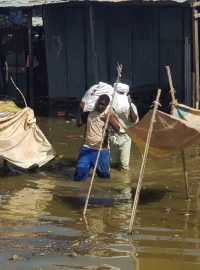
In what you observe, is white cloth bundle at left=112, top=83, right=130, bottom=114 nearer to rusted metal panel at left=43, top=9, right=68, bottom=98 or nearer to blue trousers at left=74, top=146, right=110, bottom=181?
blue trousers at left=74, top=146, right=110, bottom=181

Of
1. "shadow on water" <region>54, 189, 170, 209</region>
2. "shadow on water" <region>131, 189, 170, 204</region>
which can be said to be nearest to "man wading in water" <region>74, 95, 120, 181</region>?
"shadow on water" <region>54, 189, 170, 209</region>

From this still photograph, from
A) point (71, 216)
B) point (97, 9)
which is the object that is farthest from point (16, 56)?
point (71, 216)

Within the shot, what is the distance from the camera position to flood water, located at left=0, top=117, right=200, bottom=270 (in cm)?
540

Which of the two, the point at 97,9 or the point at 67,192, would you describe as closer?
the point at 67,192

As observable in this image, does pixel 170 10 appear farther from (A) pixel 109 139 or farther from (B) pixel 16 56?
(A) pixel 109 139

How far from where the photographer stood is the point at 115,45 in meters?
16.5

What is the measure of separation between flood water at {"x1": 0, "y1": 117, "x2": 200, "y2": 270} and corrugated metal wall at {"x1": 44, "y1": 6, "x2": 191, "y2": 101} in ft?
22.2

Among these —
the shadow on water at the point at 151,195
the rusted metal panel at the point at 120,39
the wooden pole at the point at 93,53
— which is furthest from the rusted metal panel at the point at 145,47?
the shadow on water at the point at 151,195

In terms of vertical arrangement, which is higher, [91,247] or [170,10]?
[170,10]

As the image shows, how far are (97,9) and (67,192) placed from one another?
9145mm

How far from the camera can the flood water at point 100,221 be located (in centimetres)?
540

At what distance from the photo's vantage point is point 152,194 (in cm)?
794

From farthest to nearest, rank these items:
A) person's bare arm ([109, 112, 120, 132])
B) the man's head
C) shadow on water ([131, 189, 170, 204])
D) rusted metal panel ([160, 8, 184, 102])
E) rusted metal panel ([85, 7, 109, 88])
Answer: rusted metal panel ([85, 7, 109, 88]) → rusted metal panel ([160, 8, 184, 102]) → person's bare arm ([109, 112, 120, 132]) → the man's head → shadow on water ([131, 189, 170, 204])

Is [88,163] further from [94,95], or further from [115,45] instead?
[115,45]
